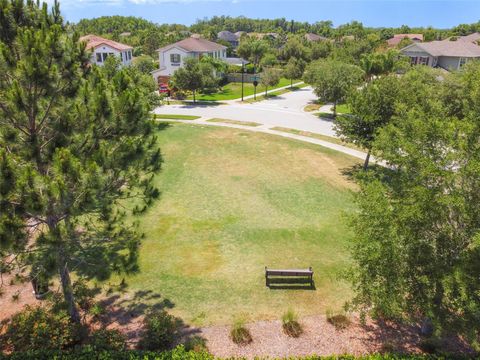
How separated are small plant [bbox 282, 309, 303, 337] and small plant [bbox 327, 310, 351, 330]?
46.0 inches

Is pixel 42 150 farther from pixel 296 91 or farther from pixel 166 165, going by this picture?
pixel 296 91

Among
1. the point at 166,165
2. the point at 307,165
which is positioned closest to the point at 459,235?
the point at 307,165

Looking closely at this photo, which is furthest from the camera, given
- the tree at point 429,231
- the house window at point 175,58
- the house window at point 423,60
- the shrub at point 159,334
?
the house window at point 423,60

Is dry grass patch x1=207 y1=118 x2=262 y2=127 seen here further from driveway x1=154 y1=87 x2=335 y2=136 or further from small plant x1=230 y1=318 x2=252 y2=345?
small plant x1=230 y1=318 x2=252 y2=345

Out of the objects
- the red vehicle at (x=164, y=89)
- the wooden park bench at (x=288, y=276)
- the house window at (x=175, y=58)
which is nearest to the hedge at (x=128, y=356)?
the wooden park bench at (x=288, y=276)

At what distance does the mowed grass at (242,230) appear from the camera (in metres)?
13.1

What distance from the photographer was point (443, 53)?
6169 centimetres

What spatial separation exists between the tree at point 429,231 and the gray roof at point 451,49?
2460 inches

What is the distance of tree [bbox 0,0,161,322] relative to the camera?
24.8 ft

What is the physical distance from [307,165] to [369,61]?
27972 millimetres

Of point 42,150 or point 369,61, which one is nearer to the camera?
point 42,150

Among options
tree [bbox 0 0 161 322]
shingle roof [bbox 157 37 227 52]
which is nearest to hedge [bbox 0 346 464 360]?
tree [bbox 0 0 161 322]

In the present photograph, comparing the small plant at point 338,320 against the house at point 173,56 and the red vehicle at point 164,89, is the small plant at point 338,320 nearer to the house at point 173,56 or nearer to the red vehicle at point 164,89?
the red vehicle at point 164,89

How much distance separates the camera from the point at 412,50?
64.6m
